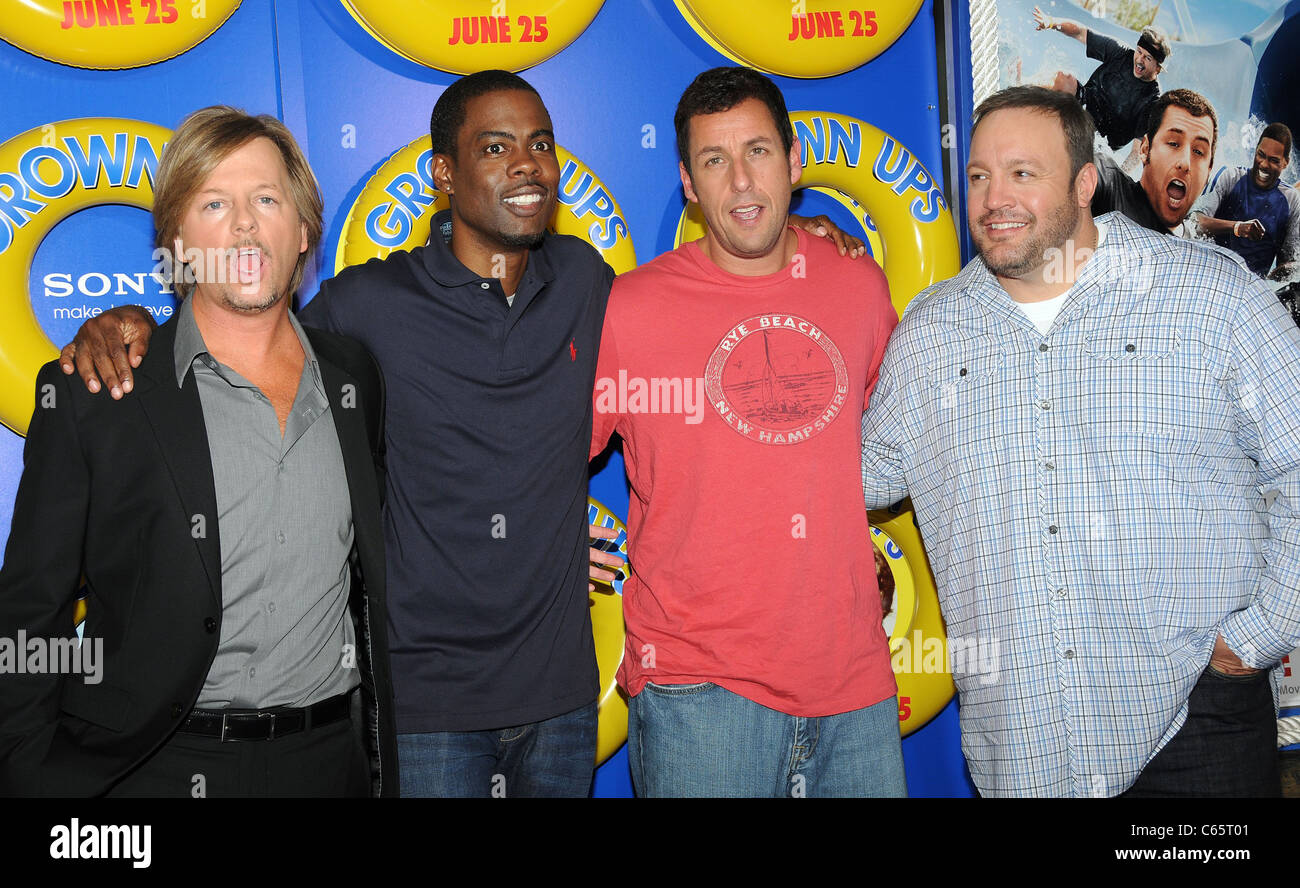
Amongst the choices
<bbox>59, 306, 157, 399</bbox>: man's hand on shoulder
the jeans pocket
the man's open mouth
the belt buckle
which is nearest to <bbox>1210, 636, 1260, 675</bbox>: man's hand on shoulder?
the jeans pocket

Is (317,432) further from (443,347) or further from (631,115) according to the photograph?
(631,115)

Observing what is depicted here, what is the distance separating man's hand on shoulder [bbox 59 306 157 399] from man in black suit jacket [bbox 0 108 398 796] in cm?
2

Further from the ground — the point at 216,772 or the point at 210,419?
the point at 210,419

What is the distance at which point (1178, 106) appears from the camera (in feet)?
10.1

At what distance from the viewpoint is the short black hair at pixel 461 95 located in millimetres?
2291

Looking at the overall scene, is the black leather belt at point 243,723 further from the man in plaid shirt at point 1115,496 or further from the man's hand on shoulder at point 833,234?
the man's hand on shoulder at point 833,234

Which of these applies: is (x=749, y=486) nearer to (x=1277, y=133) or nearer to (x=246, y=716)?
(x=246, y=716)

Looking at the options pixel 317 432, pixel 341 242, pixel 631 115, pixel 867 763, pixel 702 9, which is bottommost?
pixel 867 763

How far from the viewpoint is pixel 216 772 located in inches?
71.1

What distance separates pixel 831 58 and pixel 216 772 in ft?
7.73

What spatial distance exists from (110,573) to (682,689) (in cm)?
109

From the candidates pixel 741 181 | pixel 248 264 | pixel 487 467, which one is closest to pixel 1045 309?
pixel 741 181

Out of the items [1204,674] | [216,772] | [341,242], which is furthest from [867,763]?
[341,242]

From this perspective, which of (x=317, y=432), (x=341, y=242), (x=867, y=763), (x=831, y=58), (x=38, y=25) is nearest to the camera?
(x=317, y=432)
